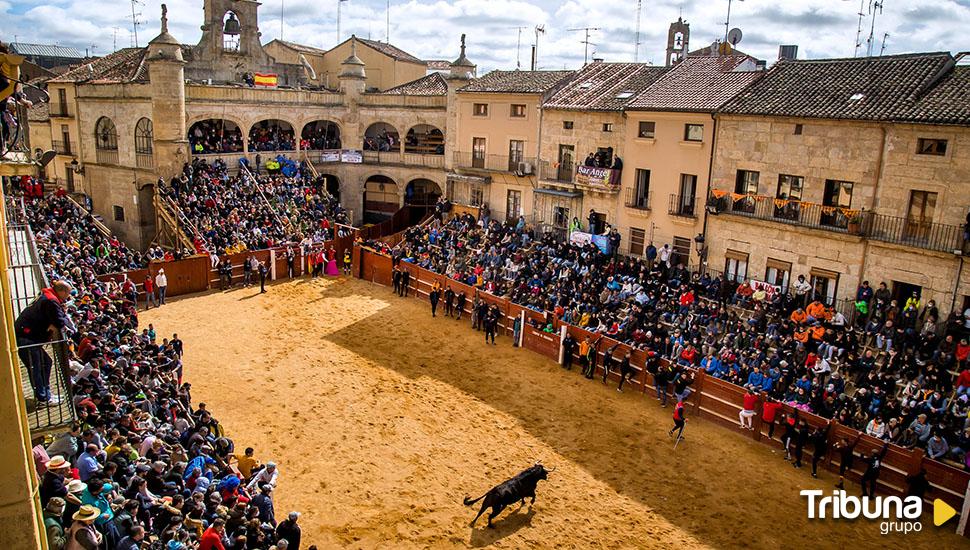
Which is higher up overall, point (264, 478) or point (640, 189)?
point (640, 189)

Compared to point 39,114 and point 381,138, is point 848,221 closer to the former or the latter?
point 381,138

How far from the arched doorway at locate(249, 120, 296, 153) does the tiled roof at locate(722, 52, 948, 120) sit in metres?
24.9

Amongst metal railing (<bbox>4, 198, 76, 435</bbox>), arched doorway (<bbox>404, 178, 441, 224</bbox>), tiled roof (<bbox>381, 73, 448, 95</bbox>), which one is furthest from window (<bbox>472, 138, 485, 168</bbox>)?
metal railing (<bbox>4, 198, 76, 435</bbox>)

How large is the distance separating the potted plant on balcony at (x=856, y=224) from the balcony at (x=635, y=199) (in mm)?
8522

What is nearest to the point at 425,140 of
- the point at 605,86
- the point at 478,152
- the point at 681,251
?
the point at 478,152

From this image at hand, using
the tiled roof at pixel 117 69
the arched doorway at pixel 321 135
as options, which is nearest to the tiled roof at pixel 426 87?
the arched doorway at pixel 321 135

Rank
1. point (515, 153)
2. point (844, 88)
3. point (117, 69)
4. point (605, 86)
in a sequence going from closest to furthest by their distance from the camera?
1. point (844, 88)
2. point (605, 86)
3. point (515, 153)
4. point (117, 69)

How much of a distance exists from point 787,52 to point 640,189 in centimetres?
820

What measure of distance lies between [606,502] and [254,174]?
1107 inches

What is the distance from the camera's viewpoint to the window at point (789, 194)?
78.0 ft

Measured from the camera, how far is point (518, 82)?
35.6m

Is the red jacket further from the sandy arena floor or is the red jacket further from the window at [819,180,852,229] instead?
the window at [819,180,852,229]

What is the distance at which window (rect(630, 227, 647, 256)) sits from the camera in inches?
1156

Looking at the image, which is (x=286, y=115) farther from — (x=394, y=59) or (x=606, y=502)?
(x=606, y=502)
